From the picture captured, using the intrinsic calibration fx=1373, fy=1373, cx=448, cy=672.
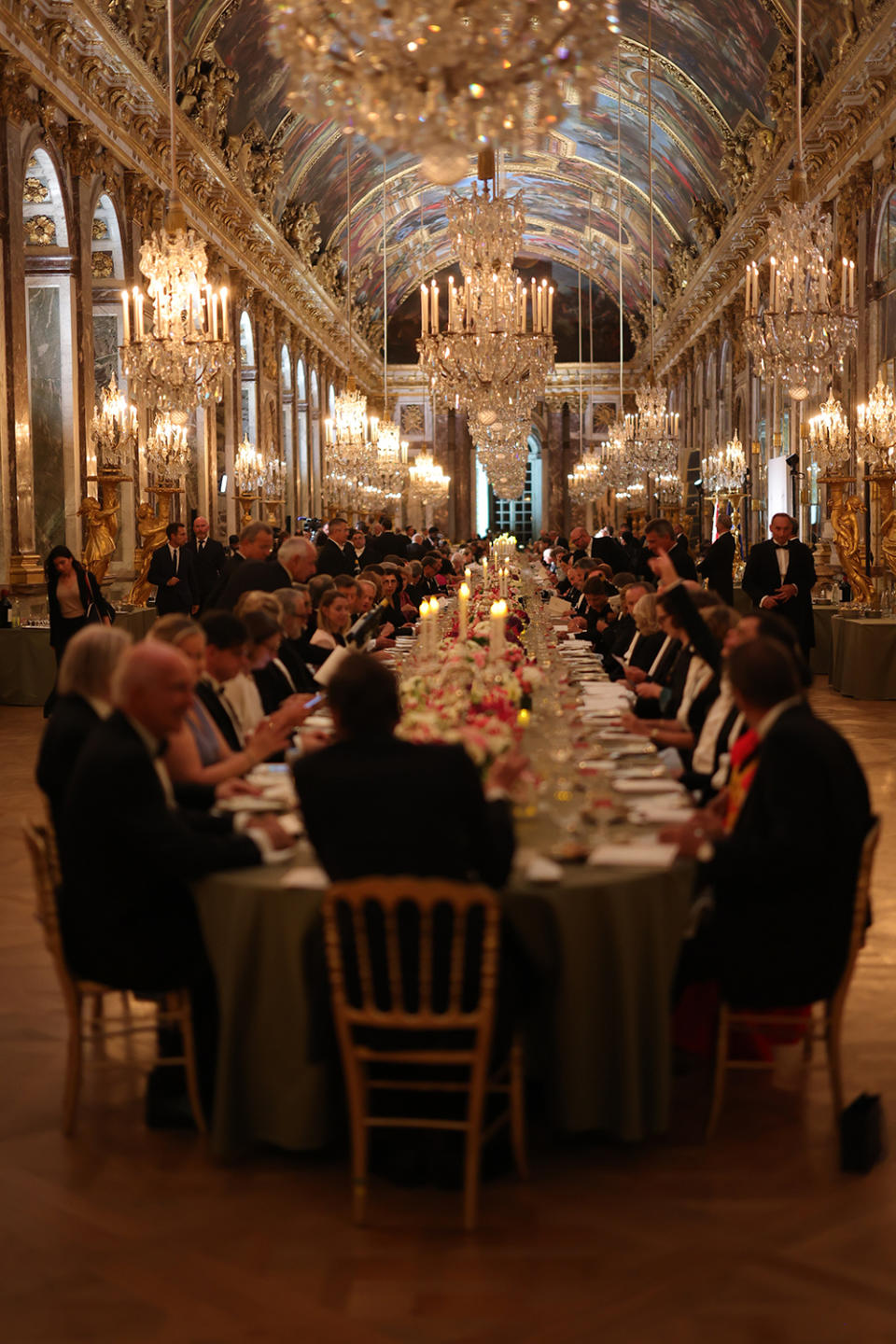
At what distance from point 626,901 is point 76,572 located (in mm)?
8606

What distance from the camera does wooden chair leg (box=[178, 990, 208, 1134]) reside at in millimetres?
4004

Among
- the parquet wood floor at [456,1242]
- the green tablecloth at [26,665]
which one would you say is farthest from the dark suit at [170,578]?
the parquet wood floor at [456,1242]

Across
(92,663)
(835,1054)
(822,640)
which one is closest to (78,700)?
(92,663)

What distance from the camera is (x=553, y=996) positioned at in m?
3.73

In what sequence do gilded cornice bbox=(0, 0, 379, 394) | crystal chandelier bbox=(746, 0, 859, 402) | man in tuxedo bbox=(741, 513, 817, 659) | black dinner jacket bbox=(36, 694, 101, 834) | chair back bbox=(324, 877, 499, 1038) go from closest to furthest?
chair back bbox=(324, 877, 499, 1038) < black dinner jacket bbox=(36, 694, 101, 834) < crystal chandelier bbox=(746, 0, 859, 402) < gilded cornice bbox=(0, 0, 379, 394) < man in tuxedo bbox=(741, 513, 817, 659)

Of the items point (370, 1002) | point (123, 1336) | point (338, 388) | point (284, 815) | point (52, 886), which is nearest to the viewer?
point (123, 1336)

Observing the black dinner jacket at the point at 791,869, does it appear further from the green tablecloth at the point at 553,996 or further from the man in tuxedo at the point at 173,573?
the man in tuxedo at the point at 173,573

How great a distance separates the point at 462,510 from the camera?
4628 cm

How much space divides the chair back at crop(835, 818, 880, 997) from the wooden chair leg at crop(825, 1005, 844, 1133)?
9cm

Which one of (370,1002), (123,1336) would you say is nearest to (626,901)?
(370,1002)

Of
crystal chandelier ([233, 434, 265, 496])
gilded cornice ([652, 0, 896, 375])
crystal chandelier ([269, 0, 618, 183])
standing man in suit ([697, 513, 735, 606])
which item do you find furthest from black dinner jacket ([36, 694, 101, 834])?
crystal chandelier ([233, 434, 265, 496])

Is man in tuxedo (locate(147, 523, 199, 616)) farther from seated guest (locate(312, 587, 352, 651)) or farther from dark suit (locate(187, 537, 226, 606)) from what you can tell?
seated guest (locate(312, 587, 352, 651))

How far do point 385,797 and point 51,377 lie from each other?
12703 mm

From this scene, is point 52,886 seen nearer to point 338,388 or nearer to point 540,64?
point 540,64
